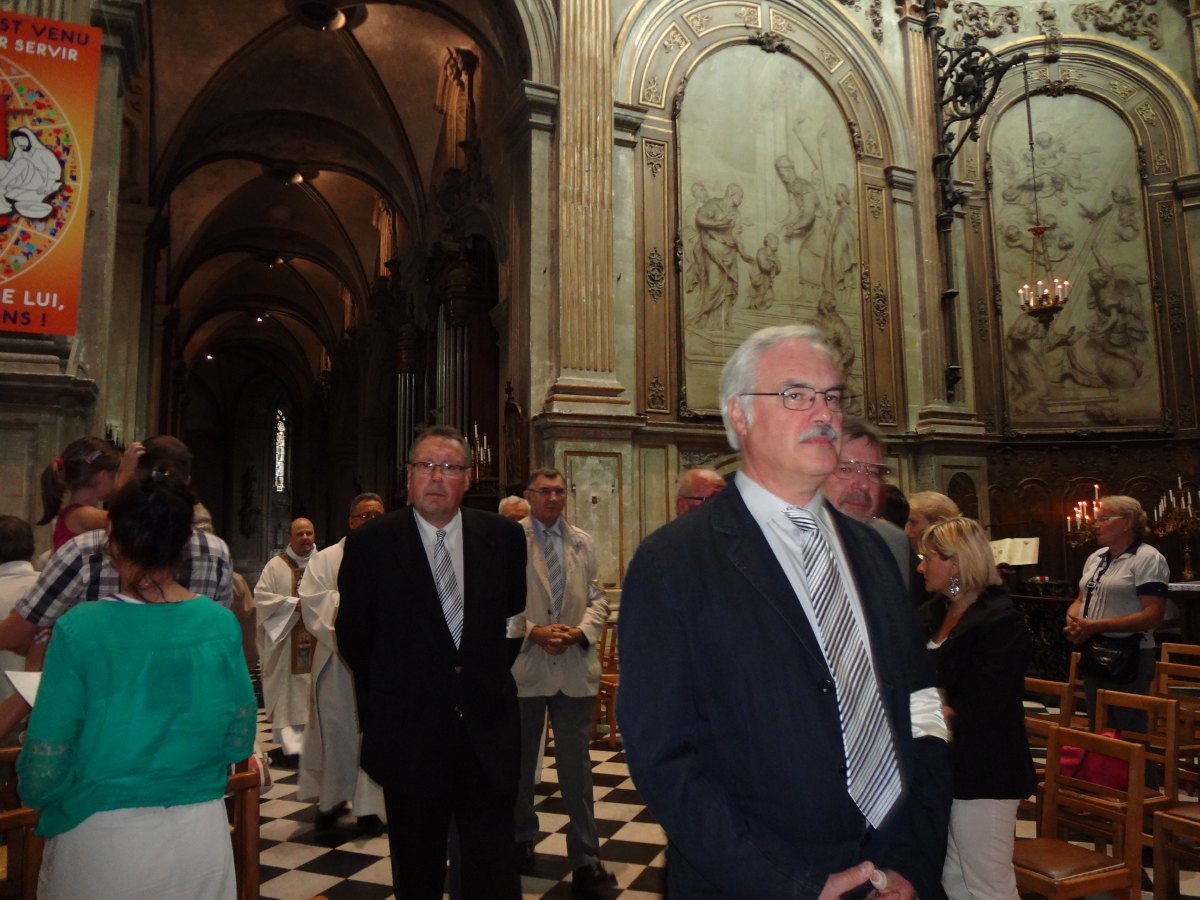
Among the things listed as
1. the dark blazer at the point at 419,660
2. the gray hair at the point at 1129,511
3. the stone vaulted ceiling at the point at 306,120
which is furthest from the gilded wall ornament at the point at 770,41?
the dark blazer at the point at 419,660

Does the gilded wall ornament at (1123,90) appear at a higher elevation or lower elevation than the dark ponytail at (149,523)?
higher

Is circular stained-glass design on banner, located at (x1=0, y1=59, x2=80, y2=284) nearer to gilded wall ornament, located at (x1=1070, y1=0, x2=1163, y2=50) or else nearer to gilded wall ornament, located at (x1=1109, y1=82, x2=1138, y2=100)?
gilded wall ornament, located at (x1=1109, y1=82, x2=1138, y2=100)

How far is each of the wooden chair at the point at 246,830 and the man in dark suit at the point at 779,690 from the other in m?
1.48

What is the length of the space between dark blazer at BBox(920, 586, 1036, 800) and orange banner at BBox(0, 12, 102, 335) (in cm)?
539

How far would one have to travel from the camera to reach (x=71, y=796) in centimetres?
186

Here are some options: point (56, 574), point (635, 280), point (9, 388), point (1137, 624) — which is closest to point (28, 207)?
point (9, 388)

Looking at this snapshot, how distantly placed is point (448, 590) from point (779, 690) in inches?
66.4

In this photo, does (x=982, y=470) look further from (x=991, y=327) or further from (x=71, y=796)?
(x=71, y=796)

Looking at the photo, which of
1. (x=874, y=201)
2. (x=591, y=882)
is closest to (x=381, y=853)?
(x=591, y=882)

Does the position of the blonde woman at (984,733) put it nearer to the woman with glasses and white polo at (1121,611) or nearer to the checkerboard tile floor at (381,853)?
the checkerboard tile floor at (381,853)

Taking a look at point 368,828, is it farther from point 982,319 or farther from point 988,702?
point 982,319

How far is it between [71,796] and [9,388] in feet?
15.1

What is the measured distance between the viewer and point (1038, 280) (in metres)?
11.8

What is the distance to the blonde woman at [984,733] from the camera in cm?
259
